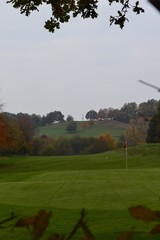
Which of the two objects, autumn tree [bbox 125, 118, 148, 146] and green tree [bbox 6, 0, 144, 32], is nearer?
green tree [bbox 6, 0, 144, 32]

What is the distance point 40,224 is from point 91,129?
477ft

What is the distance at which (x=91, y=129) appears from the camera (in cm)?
14662

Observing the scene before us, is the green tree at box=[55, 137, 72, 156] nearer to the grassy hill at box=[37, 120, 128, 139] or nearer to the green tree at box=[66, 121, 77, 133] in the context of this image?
the grassy hill at box=[37, 120, 128, 139]

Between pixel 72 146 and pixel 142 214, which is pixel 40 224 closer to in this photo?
pixel 142 214

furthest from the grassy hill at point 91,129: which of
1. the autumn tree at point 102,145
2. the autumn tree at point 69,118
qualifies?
the autumn tree at point 102,145

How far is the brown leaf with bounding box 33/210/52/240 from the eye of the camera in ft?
4.02

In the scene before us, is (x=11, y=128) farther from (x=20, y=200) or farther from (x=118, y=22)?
(x=118, y=22)

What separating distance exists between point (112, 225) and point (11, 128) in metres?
58.5

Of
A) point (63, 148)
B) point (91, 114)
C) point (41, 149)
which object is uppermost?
point (91, 114)

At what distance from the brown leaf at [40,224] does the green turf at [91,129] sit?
13347cm

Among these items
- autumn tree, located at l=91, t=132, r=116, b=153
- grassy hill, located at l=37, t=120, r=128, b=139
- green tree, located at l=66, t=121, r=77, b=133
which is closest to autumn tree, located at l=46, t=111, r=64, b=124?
grassy hill, located at l=37, t=120, r=128, b=139

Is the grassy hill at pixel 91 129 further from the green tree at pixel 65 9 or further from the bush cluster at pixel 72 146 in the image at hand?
the green tree at pixel 65 9

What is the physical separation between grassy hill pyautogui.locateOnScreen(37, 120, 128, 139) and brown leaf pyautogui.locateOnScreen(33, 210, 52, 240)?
133 metres

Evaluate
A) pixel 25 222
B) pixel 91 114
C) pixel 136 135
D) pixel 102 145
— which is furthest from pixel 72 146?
pixel 25 222
